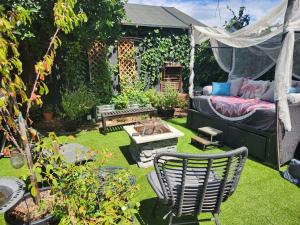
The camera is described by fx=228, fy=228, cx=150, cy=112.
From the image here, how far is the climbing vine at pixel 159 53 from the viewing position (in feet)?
27.5

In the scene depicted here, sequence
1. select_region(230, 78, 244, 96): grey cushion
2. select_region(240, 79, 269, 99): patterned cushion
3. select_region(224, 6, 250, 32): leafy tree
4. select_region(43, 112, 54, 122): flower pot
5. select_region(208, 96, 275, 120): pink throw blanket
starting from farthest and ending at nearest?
1. select_region(224, 6, 250, 32): leafy tree
2. select_region(43, 112, 54, 122): flower pot
3. select_region(230, 78, 244, 96): grey cushion
4. select_region(240, 79, 269, 99): patterned cushion
5. select_region(208, 96, 275, 120): pink throw blanket

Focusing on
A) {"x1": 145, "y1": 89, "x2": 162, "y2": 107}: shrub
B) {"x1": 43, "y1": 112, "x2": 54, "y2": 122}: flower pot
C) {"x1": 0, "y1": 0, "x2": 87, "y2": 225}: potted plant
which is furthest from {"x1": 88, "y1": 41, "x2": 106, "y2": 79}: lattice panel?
{"x1": 0, "y1": 0, "x2": 87, "y2": 225}: potted plant

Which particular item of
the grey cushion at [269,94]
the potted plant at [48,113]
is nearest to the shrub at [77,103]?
the potted plant at [48,113]

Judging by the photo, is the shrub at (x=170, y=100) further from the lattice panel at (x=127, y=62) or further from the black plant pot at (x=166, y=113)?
the lattice panel at (x=127, y=62)

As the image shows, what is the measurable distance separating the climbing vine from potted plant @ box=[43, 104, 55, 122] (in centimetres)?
338

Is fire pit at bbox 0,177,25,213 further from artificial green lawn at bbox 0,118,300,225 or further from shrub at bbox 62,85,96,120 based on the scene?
shrub at bbox 62,85,96,120

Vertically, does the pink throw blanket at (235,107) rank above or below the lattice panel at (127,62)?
below

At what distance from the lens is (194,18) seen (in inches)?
447

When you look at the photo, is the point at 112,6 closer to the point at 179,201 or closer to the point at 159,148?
the point at 159,148

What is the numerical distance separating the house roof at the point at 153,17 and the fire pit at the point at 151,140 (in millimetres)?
4668

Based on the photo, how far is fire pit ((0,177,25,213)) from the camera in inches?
78.0

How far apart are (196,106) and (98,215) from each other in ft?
15.8

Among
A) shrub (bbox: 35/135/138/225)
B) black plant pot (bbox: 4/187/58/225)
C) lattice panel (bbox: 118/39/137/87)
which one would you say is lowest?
black plant pot (bbox: 4/187/58/225)

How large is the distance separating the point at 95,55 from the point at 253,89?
4.91 metres
